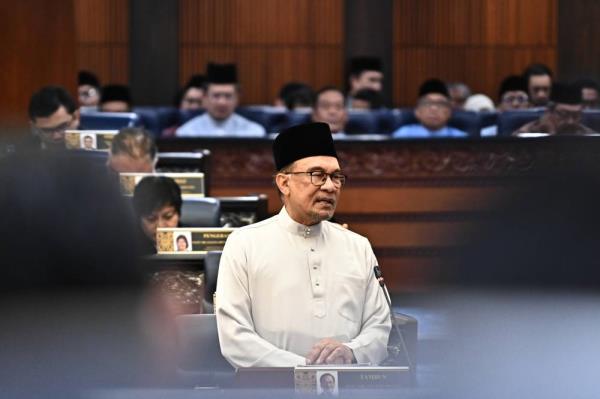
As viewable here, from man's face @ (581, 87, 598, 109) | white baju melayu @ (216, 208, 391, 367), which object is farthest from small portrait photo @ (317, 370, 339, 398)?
man's face @ (581, 87, 598, 109)

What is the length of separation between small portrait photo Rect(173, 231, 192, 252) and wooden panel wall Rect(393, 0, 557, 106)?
9.52 metres

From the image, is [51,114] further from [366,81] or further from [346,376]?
[366,81]

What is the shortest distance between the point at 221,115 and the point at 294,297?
7.74m

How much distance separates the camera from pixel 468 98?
47.3 ft

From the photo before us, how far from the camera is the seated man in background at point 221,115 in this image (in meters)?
11.4

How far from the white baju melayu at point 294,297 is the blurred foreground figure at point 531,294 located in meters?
1.63

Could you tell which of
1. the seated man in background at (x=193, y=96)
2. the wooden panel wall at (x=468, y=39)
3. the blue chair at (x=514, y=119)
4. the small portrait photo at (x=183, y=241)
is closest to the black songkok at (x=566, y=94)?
the blue chair at (x=514, y=119)

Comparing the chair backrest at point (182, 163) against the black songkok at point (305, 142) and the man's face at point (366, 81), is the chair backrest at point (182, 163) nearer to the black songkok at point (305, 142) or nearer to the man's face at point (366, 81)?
the man's face at point (366, 81)

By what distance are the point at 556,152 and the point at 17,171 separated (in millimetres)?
971

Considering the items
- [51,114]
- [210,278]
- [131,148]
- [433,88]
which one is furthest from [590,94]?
[210,278]

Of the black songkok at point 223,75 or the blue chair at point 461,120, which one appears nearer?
the black songkok at point 223,75

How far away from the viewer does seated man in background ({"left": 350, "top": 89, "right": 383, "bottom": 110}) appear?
41.2ft

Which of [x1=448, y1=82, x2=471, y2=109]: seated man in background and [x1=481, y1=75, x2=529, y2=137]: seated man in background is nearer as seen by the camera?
[x1=481, y1=75, x2=529, y2=137]: seated man in background

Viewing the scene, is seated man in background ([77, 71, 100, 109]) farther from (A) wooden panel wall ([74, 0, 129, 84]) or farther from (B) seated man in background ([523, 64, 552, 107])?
(B) seated man in background ([523, 64, 552, 107])
